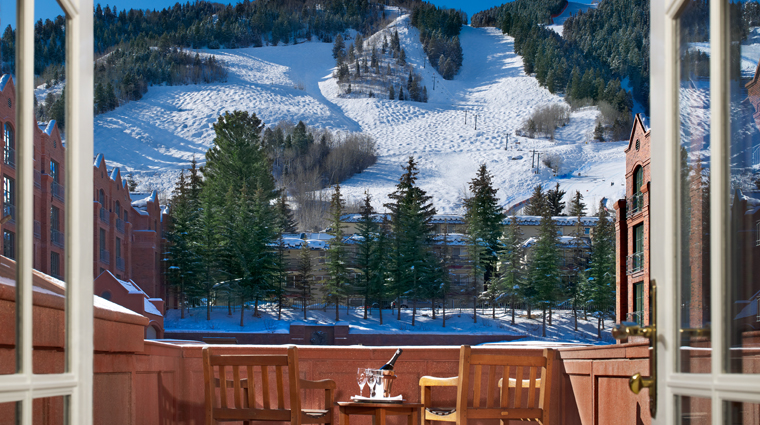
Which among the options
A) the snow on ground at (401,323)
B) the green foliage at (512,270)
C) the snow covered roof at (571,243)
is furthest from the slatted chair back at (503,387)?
the snow covered roof at (571,243)

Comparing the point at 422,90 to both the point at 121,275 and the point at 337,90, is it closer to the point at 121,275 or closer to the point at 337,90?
the point at 337,90

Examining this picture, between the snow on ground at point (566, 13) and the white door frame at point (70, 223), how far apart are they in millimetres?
107612

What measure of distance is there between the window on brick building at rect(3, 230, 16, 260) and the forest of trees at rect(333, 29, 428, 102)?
84973 millimetres

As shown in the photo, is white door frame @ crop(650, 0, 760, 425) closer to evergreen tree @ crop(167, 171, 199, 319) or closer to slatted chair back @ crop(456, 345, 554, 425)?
slatted chair back @ crop(456, 345, 554, 425)

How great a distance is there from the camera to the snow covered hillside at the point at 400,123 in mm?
62125

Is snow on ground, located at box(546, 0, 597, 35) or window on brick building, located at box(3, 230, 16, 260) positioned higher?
snow on ground, located at box(546, 0, 597, 35)

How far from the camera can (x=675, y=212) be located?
151 cm

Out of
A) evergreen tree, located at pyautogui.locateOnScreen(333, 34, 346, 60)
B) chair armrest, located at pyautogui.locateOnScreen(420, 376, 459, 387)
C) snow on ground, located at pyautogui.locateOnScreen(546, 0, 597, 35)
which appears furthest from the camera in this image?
snow on ground, located at pyautogui.locateOnScreen(546, 0, 597, 35)

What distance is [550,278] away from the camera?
30734 mm

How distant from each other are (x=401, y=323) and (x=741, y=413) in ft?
99.1

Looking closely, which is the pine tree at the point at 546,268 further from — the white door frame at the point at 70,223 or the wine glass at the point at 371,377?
the white door frame at the point at 70,223

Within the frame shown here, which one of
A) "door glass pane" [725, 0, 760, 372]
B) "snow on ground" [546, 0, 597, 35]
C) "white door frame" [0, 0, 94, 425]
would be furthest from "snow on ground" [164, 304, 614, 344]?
"snow on ground" [546, 0, 597, 35]

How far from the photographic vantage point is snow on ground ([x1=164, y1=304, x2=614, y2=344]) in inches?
1164

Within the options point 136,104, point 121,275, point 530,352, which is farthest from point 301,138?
point 530,352
